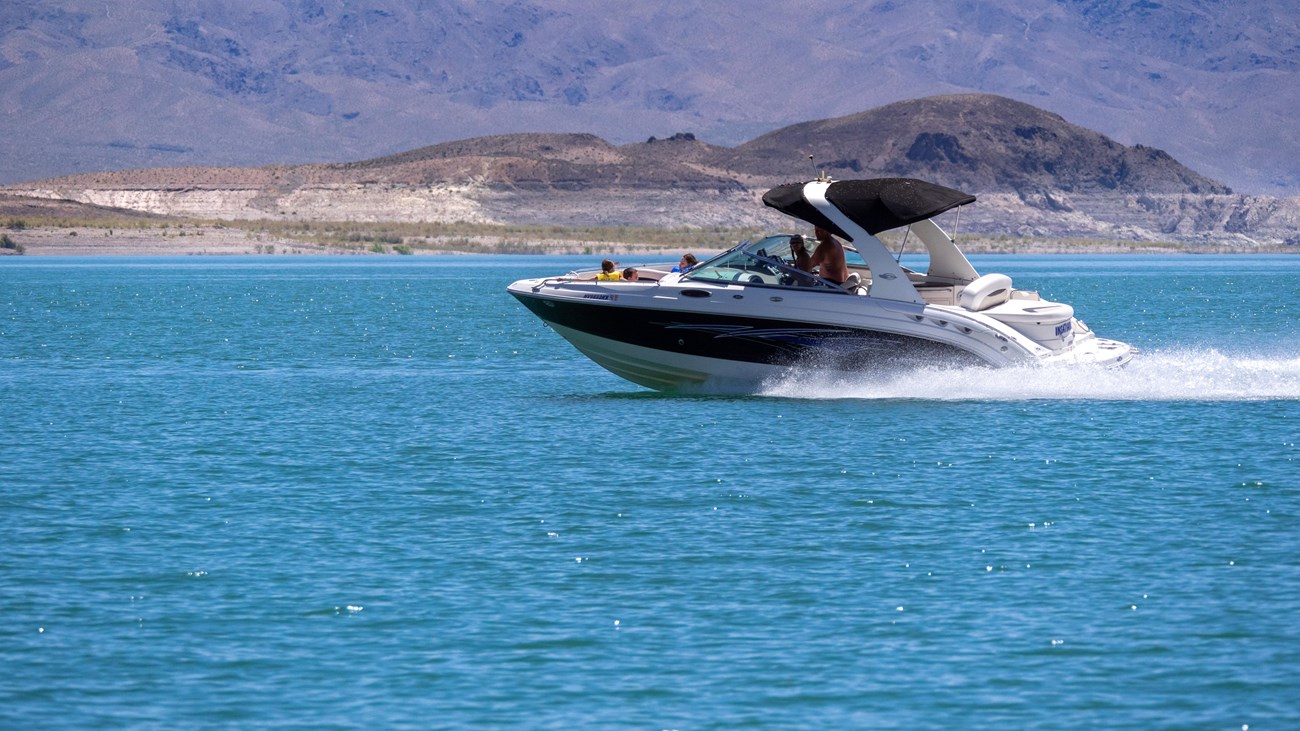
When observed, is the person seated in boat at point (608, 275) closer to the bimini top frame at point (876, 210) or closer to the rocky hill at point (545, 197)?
the bimini top frame at point (876, 210)

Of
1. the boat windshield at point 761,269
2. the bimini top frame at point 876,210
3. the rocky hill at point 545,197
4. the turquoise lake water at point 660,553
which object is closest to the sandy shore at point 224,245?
the rocky hill at point 545,197

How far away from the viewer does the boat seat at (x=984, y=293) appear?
907 inches

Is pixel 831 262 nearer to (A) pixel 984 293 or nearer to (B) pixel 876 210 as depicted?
(B) pixel 876 210

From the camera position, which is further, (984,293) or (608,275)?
(608,275)

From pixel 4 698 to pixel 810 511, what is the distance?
25.1ft

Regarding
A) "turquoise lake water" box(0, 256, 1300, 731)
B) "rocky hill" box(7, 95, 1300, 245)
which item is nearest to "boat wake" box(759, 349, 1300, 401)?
"turquoise lake water" box(0, 256, 1300, 731)

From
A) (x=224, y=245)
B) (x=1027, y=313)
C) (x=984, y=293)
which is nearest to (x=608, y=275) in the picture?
(x=984, y=293)

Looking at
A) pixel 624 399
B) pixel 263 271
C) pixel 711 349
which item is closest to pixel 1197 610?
pixel 711 349

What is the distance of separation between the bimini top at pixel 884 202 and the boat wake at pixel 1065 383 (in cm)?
186

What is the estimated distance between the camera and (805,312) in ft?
74.0

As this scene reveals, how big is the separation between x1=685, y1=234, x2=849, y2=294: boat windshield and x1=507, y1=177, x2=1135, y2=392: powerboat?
17 mm

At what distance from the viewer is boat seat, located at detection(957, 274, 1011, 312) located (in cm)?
2305

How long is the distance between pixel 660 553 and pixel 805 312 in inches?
343

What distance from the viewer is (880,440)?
20.7 metres
